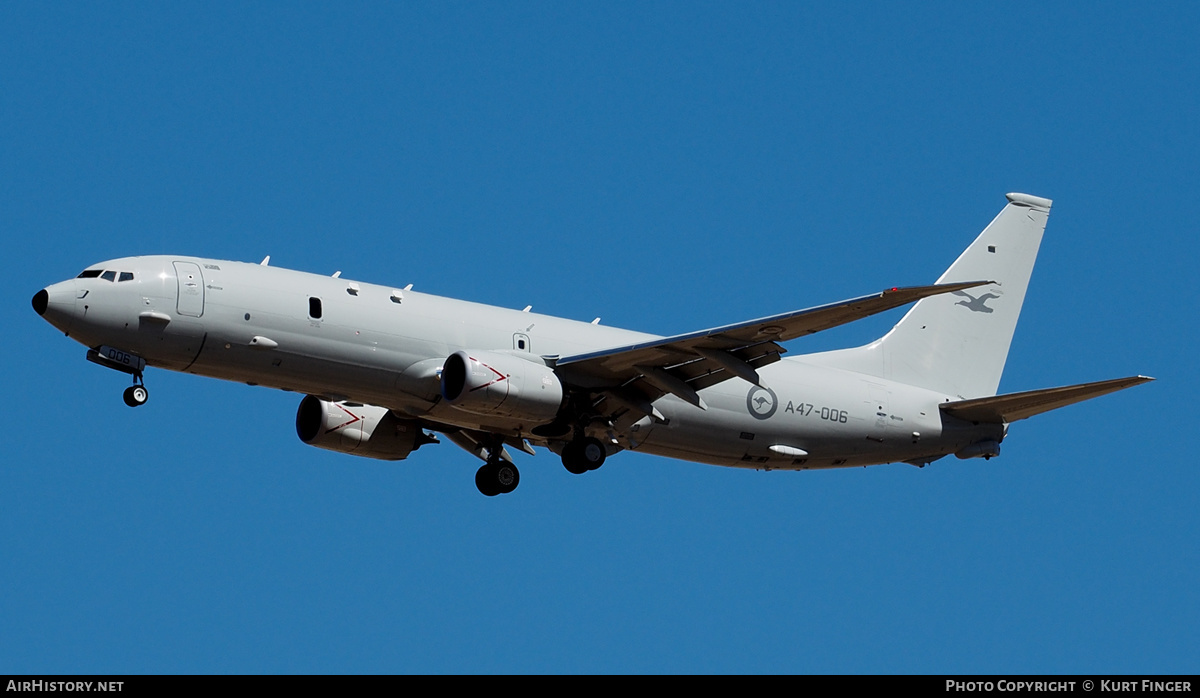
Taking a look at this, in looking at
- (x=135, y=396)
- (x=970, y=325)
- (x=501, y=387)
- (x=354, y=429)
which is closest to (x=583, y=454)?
(x=501, y=387)

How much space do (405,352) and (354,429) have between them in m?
5.77

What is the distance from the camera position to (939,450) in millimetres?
44469

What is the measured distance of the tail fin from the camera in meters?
46.2

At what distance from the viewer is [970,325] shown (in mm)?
47750

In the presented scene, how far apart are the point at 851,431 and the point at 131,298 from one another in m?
19.7

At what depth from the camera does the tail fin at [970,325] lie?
46.2 m

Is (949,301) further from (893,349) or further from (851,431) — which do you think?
(851,431)

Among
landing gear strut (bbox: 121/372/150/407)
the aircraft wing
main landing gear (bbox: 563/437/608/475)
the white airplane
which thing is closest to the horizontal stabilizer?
the white airplane

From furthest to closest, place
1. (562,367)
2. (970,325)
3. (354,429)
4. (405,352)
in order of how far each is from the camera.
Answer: (970,325) < (354,429) < (562,367) < (405,352)

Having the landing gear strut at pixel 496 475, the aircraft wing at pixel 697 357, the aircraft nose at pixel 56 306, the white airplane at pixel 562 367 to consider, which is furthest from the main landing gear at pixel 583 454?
the aircraft nose at pixel 56 306

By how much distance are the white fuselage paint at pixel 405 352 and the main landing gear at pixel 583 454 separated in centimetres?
56

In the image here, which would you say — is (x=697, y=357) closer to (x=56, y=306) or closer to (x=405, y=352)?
(x=405, y=352)

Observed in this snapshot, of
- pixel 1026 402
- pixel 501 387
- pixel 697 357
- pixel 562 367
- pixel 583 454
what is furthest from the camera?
pixel 1026 402
